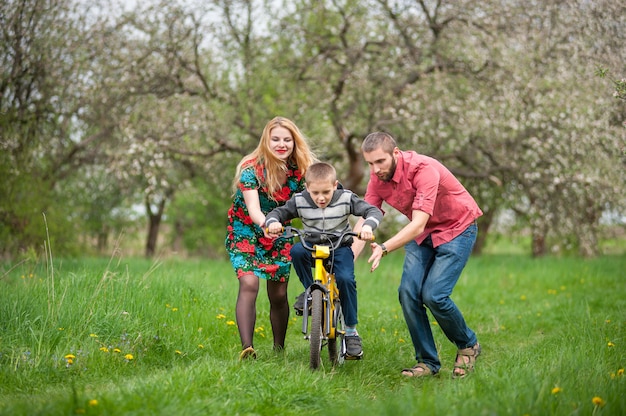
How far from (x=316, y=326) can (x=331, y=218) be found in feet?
2.57

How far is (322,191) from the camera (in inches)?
187

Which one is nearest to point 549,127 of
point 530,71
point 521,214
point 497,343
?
point 530,71

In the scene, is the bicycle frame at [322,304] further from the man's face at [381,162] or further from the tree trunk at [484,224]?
the tree trunk at [484,224]

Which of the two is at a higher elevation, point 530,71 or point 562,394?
point 530,71

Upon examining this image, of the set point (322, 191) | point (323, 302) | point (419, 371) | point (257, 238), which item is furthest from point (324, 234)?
point (419, 371)

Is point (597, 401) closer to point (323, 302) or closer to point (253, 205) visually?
point (323, 302)

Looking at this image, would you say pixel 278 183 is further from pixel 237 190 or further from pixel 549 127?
pixel 549 127

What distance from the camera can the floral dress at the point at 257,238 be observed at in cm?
524

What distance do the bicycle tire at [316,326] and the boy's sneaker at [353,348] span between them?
0.39 m

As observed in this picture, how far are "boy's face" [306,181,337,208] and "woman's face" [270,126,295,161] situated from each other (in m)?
0.60

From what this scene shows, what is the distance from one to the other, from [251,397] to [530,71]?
34.8 ft

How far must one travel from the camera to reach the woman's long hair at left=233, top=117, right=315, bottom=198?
17.4 ft

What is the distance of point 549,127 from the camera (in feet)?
41.9

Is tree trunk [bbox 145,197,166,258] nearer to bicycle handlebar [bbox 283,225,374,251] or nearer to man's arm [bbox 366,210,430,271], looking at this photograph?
bicycle handlebar [bbox 283,225,374,251]
